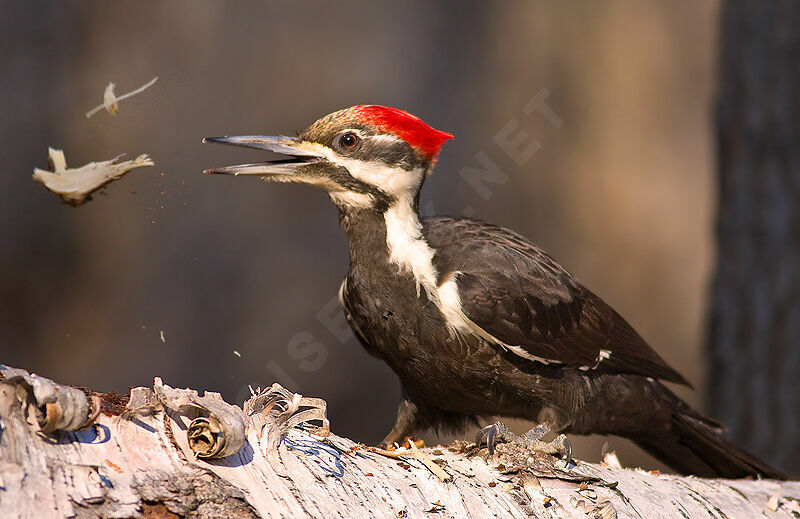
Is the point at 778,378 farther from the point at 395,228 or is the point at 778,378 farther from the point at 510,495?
the point at 510,495

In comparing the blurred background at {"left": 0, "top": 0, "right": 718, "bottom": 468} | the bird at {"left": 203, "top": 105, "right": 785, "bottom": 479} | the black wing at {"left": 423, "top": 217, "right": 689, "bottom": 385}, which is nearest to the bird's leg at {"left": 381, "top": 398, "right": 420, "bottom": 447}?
the bird at {"left": 203, "top": 105, "right": 785, "bottom": 479}

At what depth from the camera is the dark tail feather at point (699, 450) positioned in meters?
2.89

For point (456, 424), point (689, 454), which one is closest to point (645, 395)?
point (689, 454)

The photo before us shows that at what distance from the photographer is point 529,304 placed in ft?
8.57

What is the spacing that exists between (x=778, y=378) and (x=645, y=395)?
2.06 meters

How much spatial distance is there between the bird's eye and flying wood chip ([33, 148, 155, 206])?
0.65 meters

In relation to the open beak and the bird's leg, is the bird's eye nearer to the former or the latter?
the open beak

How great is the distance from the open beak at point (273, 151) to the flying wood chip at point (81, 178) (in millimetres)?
320

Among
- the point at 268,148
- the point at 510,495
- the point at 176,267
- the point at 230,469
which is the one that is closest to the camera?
the point at 230,469

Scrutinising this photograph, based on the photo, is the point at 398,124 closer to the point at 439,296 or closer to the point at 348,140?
the point at 348,140

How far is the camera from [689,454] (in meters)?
3.03

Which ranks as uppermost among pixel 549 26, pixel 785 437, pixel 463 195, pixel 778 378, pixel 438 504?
pixel 549 26

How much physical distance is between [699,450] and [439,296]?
1189mm

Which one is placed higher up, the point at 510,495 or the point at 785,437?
the point at 510,495
